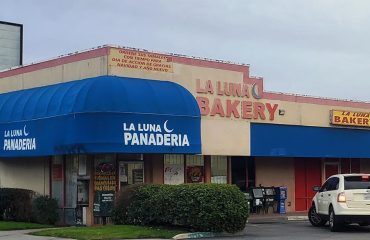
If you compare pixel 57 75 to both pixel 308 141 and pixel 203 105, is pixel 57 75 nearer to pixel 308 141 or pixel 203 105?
pixel 203 105

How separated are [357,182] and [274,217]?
7.80 meters

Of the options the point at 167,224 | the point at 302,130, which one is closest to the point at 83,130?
the point at 167,224

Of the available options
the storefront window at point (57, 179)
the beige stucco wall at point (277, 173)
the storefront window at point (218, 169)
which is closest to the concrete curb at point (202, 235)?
the storefront window at point (57, 179)

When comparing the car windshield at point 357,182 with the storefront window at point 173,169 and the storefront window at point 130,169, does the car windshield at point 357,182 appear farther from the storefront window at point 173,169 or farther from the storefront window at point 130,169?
the storefront window at point 130,169

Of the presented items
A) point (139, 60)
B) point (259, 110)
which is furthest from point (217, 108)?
point (139, 60)

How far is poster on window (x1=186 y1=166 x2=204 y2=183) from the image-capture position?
26.0 metres

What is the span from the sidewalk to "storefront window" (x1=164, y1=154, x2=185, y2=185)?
3363mm

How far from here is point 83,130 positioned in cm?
2066

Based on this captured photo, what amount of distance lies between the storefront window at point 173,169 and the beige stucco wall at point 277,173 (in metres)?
5.62

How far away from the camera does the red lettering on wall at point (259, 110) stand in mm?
27469

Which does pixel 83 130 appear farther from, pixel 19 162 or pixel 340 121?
pixel 340 121

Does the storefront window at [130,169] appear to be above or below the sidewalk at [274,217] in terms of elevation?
above

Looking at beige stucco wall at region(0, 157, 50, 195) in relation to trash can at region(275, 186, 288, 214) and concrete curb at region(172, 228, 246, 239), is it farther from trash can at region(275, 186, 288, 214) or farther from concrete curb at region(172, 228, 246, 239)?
trash can at region(275, 186, 288, 214)

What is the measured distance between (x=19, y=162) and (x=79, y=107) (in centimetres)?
738
